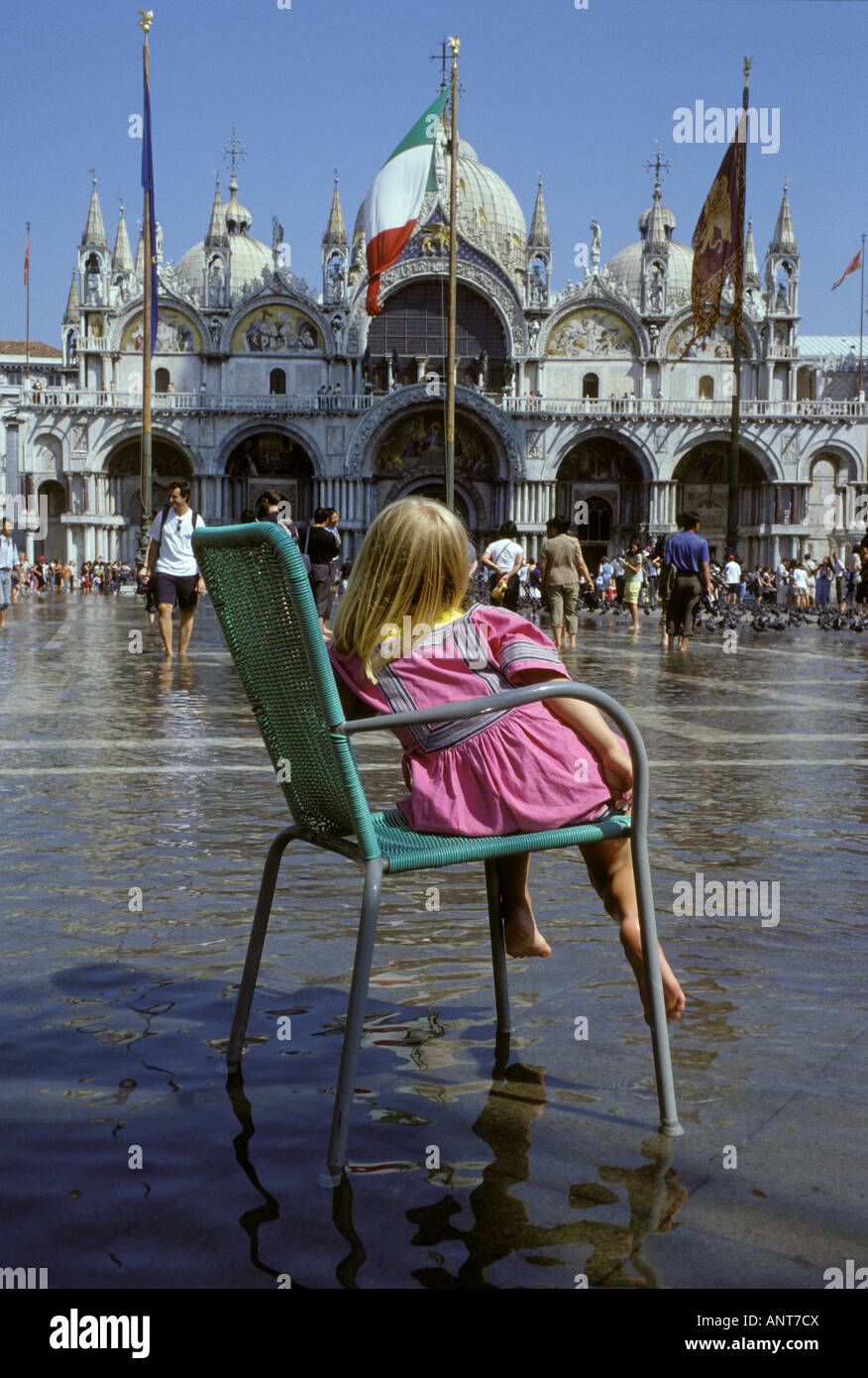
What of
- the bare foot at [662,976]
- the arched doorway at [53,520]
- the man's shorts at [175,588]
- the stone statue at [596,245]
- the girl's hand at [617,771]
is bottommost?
the bare foot at [662,976]

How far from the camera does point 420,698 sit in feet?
8.68

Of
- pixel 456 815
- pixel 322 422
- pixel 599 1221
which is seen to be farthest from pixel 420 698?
pixel 322 422

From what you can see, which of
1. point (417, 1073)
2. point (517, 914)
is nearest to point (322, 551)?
point (517, 914)

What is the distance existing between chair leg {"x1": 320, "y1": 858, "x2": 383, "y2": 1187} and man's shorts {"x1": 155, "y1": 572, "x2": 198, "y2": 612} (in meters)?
10.6

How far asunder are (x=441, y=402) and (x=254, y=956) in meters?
47.1

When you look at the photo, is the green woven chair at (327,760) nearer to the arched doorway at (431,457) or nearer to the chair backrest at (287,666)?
the chair backrest at (287,666)

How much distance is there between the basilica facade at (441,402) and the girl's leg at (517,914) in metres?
45.8

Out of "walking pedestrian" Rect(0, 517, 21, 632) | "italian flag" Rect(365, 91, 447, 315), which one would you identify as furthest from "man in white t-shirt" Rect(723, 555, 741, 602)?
"walking pedestrian" Rect(0, 517, 21, 632)

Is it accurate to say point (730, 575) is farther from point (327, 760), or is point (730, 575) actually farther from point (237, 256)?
point (237, 256)

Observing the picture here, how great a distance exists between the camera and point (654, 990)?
2537 millimetres

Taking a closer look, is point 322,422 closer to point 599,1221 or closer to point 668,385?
point 668,385

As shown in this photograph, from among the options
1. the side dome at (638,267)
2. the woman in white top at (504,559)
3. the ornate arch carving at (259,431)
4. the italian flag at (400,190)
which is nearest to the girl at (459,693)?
the woman in white top at (504,559)

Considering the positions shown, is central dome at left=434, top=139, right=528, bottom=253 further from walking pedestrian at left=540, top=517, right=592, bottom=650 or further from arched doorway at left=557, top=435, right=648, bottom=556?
walking pedestrian at left=540, top=517, right=592, bottom=650

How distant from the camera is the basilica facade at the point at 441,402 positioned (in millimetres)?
49125
